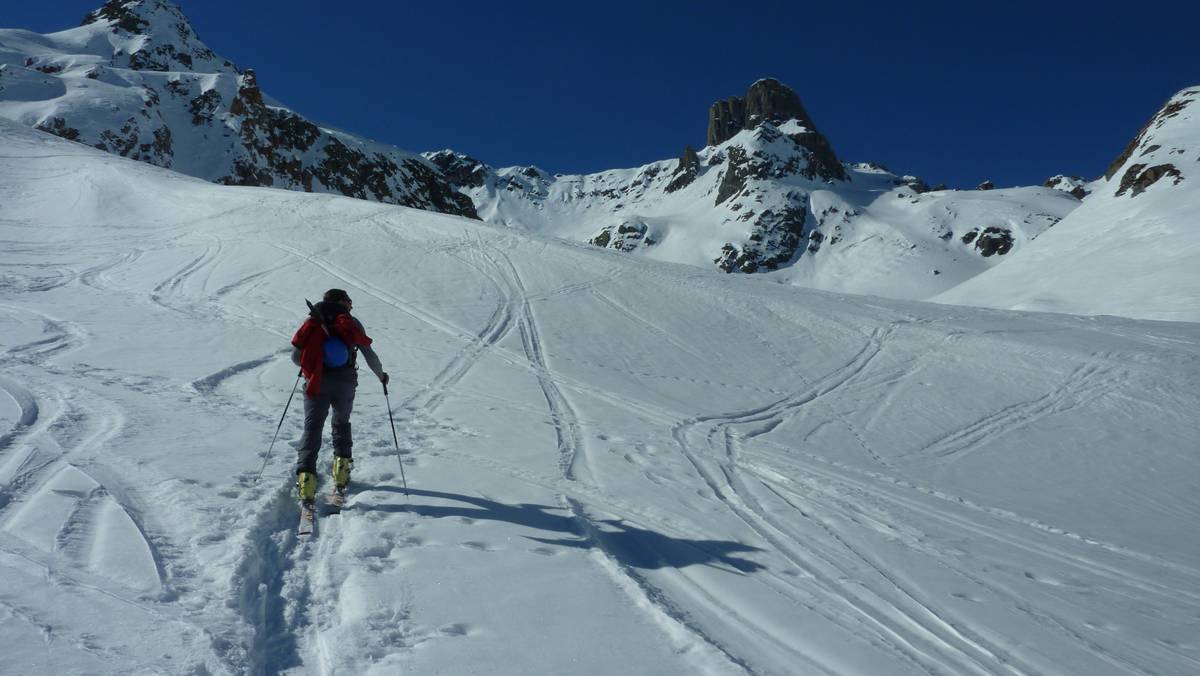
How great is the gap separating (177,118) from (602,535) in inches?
4011

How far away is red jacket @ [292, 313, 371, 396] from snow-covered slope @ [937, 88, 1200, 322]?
30.3 meters

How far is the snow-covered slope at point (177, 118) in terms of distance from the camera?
235 feet

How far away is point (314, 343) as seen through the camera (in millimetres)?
5168

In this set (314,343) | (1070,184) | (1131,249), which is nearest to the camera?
(314,343)

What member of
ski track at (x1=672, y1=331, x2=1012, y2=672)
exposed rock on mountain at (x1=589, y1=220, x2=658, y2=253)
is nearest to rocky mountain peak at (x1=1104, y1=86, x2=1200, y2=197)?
ski track at (x1=672, y1=331, x2=1012, y2=672)

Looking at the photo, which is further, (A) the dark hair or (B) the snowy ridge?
(B) the snowy ridge

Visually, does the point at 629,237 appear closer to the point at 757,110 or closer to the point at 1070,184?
the point at 757,110

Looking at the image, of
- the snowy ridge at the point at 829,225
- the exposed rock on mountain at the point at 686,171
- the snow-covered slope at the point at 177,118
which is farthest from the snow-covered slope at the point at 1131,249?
the exposed rock on mountain at the point at 686,171

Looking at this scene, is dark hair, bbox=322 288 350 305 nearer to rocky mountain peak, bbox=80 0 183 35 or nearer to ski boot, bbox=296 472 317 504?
ski boot, bbox=296 472 317 504

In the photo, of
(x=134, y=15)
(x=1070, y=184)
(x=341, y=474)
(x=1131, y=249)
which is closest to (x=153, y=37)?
(x=134, y=15)

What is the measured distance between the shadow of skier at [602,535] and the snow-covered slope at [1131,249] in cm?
2852

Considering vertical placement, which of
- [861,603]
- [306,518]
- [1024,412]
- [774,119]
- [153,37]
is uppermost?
[774,119]

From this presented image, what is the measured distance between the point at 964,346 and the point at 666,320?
244 inches

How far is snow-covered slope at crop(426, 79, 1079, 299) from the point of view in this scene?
104m
